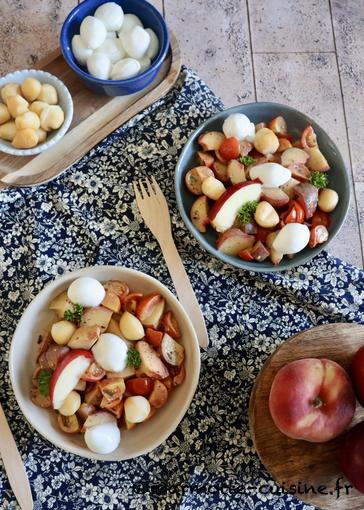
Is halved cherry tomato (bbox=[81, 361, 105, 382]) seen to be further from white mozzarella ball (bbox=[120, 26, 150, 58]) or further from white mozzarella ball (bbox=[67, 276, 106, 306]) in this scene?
white mozzarella ball (bbox=[120, 26, 150, 58])

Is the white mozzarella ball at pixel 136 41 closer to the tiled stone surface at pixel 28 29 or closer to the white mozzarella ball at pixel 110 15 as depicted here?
the white mozzarella ball at pixel 110 15

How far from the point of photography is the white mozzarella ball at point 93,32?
39.2 inches

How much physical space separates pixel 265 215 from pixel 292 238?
Answer: 6 cm

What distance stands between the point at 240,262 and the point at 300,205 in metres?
0.13

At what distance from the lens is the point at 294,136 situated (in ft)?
3.42

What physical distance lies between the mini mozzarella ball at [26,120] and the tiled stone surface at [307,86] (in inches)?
20.9

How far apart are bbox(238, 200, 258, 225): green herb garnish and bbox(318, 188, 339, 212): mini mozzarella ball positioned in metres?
0.11

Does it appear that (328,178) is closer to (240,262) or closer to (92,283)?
(240,262)

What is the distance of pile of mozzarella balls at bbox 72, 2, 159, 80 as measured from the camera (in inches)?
39.3

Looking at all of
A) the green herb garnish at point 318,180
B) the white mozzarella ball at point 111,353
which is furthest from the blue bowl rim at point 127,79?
the white mozzarella ball at point 111,353

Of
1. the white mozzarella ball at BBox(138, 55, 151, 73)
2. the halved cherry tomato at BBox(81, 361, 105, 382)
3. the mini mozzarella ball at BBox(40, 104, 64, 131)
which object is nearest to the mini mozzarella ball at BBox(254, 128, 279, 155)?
the white mozzarella ball at BBox(138, 55, 151, 73)

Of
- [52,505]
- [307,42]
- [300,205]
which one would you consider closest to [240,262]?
[300,205]

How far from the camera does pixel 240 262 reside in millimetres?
947

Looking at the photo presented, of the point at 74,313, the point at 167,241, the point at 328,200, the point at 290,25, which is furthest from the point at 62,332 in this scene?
the point at 290,25
